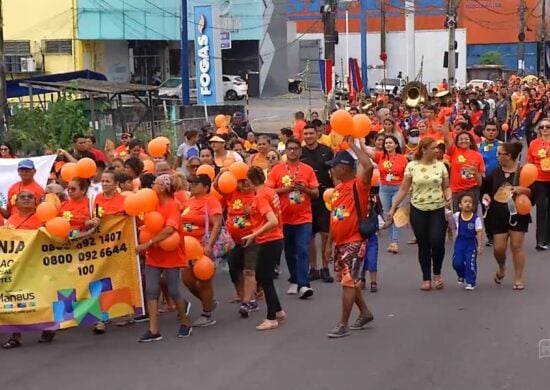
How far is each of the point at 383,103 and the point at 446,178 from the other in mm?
15253

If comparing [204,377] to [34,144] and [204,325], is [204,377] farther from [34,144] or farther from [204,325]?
[34,144]

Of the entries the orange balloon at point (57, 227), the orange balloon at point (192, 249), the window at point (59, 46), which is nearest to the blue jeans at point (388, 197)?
the orange balloon at point (192, 249)

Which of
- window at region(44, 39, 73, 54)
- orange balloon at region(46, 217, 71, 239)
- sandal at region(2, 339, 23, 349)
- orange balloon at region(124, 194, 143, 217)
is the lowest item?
sandal at region(2, 339, 23, 349)

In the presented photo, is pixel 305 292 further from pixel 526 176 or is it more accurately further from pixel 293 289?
pixel 526 176

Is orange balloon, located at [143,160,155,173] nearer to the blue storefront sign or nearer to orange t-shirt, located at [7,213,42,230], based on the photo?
orange t-shirt, located at [7,213,42,230]

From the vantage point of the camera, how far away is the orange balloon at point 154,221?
8204mm

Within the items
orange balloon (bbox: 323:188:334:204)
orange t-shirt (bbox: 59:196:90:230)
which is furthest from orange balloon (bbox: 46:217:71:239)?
orange balloon (bbox: 323:188:334:204)

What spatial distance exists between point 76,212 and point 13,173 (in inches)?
120

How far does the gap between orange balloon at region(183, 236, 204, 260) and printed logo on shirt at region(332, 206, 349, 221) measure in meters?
1.30

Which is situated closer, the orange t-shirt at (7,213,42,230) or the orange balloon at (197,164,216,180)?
the orange t-shirt at (7,213,42,230)

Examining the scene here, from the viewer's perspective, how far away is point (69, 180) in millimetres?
9070

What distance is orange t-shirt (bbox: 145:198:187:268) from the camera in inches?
328

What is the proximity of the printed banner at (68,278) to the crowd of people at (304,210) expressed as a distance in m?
0.17

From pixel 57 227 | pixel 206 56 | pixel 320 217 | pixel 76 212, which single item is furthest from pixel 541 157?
pixel 206 56
